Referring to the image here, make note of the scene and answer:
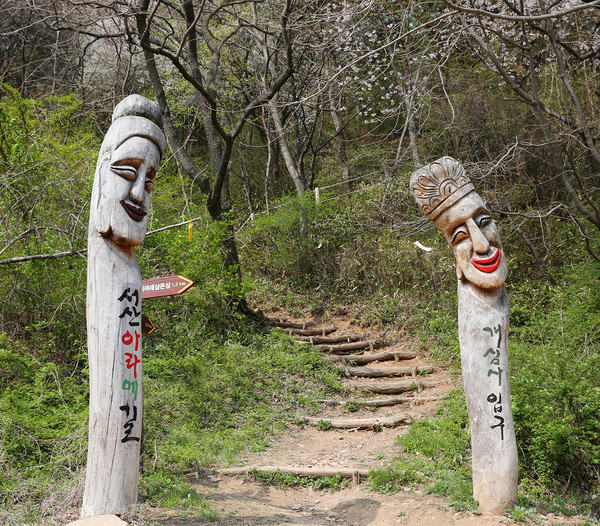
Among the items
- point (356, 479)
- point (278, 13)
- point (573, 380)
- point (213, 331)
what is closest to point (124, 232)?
point (356, 479)

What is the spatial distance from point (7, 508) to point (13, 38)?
14.2 meters

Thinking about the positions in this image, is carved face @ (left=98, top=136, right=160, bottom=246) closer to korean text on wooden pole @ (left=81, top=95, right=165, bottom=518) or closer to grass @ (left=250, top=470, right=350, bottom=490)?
korean text on wooden pole @ (left=81, top=95, right=165, bottom=518)

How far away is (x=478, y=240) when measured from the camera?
4.75m

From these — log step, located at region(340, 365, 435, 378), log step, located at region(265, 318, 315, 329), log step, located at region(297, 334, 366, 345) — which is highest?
log step, located at region(265, 318, 315, 329)

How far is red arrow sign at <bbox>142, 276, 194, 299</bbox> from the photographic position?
4723mm

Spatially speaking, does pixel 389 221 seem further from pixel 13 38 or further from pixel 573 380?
pixel 13 38

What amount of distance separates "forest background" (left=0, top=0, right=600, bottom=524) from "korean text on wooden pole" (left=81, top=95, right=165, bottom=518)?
0.81m

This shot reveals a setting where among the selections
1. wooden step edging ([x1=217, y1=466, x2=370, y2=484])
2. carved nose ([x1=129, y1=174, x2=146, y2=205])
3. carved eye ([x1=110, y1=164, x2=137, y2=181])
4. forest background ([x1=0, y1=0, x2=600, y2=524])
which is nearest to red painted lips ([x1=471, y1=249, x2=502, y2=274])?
forest background ([x1=0, y1=0, x2=600, y2=524])

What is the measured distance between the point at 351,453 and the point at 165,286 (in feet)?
11.0

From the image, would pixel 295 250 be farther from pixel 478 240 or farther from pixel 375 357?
pixel 478 240

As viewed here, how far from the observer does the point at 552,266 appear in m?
10.0

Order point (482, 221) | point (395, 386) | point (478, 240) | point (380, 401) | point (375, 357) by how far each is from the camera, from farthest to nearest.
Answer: point (375, 357) < point (395, 386) < point (380, 401) < point (482, 221) < point (478, 240)

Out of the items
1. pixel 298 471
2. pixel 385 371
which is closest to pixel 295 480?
pixel 298 471

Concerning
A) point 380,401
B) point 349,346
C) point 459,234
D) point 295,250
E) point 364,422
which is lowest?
point 364,422
